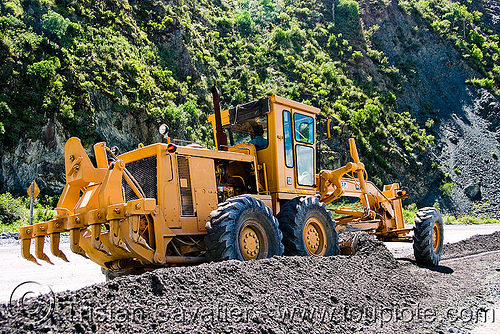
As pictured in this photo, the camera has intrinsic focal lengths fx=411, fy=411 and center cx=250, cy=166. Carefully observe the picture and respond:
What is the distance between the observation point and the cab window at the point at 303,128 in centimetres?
885

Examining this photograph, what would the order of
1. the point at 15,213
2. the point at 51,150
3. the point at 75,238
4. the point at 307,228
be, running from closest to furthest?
the point at 75,238 → the point at 307,228 → the point at 15,213 → the point at 51,150

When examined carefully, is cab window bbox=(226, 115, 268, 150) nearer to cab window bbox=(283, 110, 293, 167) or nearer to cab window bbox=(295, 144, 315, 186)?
cab window bbox=(283, 110, 293, 167)

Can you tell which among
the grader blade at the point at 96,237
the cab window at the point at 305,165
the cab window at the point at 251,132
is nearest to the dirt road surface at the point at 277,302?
the grader blade at the point at 96,237

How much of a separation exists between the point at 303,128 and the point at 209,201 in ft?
10.1

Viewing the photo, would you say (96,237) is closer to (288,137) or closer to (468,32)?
(288,137)

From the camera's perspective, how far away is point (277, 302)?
15.6 feet

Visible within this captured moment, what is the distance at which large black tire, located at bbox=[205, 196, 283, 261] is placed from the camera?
19.8 feet

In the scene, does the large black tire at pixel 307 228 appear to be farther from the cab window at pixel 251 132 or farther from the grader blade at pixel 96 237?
the grader blade at pixel 96 237

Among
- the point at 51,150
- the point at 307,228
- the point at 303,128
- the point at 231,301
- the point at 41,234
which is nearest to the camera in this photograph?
the point at 231,301

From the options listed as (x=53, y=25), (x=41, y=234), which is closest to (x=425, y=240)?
(x=41, y=234)

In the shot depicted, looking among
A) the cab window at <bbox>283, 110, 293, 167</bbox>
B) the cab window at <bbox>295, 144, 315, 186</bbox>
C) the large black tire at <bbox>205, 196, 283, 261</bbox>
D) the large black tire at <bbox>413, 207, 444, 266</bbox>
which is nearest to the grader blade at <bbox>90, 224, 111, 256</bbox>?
the large black tire at <bbox>205, 196, 283, 261</bbox>

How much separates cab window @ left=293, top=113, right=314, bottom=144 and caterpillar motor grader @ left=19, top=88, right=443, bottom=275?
0.02 metres

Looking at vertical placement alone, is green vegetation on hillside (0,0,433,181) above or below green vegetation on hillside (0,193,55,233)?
above

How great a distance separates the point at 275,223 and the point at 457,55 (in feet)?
178
